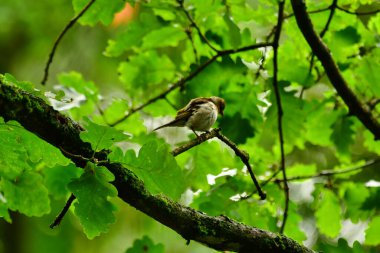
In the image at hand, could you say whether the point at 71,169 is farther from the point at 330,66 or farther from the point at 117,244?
the point at 117,244

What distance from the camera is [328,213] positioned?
348cm

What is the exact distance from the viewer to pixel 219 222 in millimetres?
2168

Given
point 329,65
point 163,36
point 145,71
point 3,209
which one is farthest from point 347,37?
point 3,209

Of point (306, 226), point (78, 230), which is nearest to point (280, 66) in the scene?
point (306, 226)

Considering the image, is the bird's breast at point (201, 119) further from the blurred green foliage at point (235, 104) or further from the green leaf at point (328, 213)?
the green leaf at point (328, 213)

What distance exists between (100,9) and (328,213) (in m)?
1.75

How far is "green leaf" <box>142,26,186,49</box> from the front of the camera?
3244mm

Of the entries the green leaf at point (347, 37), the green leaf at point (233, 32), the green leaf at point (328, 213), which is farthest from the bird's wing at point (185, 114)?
the green leaf at point (328, 213)

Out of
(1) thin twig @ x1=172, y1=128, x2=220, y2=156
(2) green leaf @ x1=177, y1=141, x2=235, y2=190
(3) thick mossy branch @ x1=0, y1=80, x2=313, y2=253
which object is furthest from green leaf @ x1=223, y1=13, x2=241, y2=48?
(3) thick mossy branch @ x1=0, y1=80, x2=313, y2=253

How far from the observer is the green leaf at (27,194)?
2518 millimetres

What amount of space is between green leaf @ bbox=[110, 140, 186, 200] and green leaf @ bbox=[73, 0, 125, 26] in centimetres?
141

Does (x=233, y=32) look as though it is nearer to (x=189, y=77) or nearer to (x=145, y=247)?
(x=189, y=77)

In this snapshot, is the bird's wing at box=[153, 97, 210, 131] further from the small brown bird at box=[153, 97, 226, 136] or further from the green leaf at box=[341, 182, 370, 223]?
the green leaf at box=[341, 182, 370, 223]

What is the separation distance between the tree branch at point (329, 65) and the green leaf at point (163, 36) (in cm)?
71
